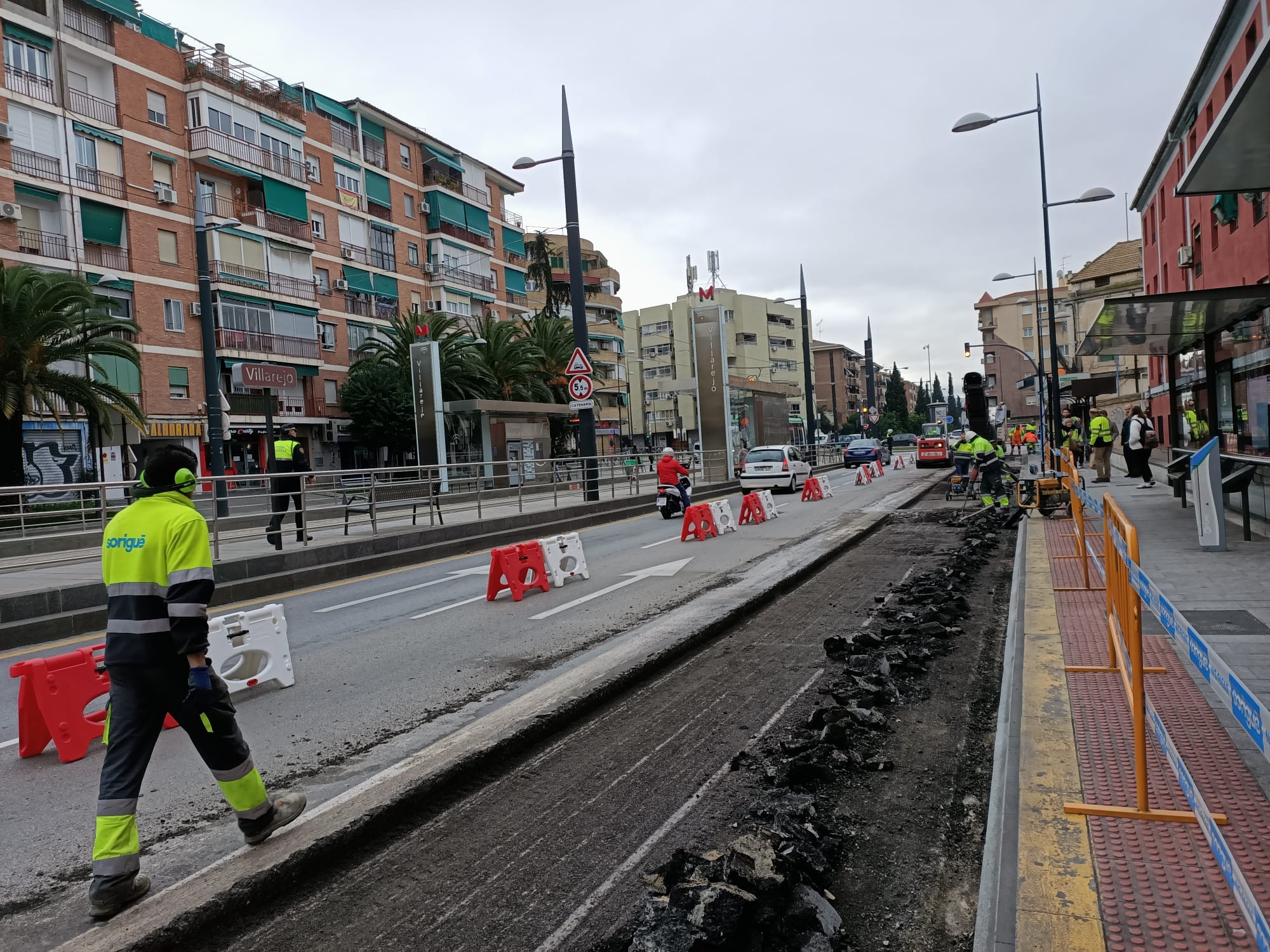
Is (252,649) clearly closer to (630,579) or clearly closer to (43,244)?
(630,579)

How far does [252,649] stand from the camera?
6.34 m

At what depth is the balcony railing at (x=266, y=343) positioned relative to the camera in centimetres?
3603

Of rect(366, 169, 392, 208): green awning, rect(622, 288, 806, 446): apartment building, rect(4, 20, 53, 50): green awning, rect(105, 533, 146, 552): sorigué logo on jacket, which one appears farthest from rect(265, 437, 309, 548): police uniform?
rect(622, 288, 806, 446): apartment building

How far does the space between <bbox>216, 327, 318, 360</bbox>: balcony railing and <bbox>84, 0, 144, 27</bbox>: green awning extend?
11.7m

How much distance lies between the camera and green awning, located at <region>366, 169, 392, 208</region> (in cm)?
4591

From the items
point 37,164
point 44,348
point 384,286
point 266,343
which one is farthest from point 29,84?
point 384,286

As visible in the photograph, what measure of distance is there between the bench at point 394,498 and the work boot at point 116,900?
11.3m

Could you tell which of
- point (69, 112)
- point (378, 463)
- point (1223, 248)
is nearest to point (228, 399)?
point (378, 463)

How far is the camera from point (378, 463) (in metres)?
43.4

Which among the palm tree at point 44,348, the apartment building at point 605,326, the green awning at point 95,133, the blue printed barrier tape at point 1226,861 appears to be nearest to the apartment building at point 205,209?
the green awning at point 95,133

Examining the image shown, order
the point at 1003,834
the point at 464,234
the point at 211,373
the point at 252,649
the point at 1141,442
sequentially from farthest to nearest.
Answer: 1. the point at 464,234
2. the point at 211,373
3. the point at 1141,442
4. the point at 252,649
5. the point at 1003,834

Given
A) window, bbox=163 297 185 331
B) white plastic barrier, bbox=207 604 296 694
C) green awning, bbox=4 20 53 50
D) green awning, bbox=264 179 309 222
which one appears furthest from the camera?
green awning, bbox=264 179 309 222

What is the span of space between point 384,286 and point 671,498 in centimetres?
3186

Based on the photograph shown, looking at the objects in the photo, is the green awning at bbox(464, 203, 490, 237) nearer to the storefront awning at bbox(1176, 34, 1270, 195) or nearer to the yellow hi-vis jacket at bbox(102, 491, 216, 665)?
the storefront awning at bbox(1176, 34, 1270, 195)
